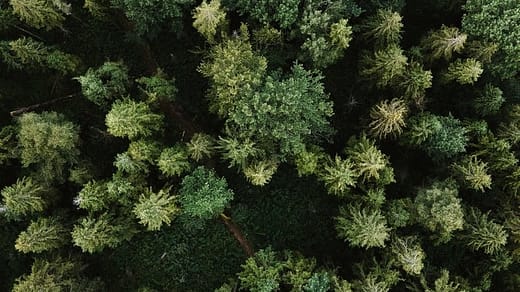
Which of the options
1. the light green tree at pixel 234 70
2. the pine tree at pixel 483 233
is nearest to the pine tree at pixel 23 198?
the light green tree at pixel 234 70

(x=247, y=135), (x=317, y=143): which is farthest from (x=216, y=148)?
(x=317, y=143)

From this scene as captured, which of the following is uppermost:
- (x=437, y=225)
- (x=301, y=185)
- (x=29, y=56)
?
(x=29, y=56)

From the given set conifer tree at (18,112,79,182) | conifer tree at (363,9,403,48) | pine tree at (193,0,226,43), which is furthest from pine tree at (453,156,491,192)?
conifer tree at (18,112,79,182)

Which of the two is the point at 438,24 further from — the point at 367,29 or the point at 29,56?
the point at 29,56

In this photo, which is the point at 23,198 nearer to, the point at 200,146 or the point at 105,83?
the point at 105,83

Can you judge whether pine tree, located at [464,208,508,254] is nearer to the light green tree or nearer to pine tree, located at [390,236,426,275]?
pine tree, located at [390,236,426,275]

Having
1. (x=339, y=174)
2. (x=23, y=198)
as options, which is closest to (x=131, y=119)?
(x=23, y=198)
